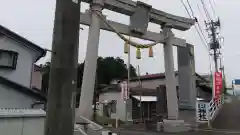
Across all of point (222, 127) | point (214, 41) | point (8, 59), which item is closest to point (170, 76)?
point (222, 127)

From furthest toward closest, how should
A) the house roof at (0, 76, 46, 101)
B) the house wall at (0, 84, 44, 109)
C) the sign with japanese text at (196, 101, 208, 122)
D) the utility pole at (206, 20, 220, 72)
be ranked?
the utility pole at (206, 20, 220, 72), the sign with japanese text at (196, 101, 208, 122), the house wall at (0, 84, 44, 109), the house roof at (0, 76, 46, 101)

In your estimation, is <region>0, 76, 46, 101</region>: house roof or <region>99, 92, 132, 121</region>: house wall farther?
<region>99, 92, 132, 121</region>: house wall

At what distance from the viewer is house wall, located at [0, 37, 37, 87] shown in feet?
54.1

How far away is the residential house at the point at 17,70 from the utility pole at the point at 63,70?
11.3 metres

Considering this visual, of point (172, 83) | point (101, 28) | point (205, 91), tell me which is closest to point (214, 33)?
point (205, 91)

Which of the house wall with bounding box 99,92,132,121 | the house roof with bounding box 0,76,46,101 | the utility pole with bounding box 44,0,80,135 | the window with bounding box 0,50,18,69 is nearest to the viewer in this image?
the utility pole with bounding box 44,0,80,135

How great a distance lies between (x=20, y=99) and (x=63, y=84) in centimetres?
1301

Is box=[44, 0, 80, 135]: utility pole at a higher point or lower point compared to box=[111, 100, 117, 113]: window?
higher

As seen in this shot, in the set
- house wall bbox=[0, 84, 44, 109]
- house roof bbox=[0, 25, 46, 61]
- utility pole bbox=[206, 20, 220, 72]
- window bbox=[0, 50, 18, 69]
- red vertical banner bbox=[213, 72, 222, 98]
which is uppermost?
utility pole bbox=[206, 20, 220, 72]

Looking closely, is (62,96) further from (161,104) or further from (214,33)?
(214,33)

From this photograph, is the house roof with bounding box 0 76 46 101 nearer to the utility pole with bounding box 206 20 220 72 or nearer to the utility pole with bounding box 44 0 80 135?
the utility pole with bounding box 44 0 80 135

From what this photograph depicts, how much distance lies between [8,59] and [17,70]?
3.14ft

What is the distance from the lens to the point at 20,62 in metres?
17.2

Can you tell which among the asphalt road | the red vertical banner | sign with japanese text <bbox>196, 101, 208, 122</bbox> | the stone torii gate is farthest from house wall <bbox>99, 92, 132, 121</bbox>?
the stone torii gate
